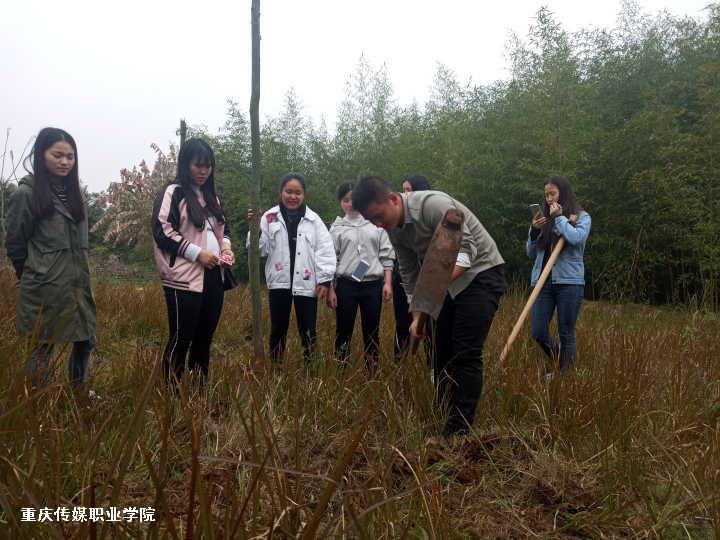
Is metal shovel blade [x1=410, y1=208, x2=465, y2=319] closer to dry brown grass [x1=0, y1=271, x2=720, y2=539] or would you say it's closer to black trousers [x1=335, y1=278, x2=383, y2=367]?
dry brown grass [x1=0, y1=271, x2=720, y2=539]

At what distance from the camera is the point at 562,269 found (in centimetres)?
405

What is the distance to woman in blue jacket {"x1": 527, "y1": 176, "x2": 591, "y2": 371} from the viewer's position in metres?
4.00

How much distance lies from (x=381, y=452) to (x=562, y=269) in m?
2.79

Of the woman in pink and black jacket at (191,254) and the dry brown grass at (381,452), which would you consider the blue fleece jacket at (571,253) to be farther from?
the woman in pink and black jacket at (191,254)

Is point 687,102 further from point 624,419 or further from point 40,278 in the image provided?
point 40,278

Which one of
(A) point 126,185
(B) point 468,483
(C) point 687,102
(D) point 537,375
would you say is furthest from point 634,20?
(A) point 126,185

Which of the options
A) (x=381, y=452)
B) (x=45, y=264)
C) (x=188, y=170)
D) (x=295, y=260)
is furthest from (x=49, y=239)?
(x=381, y=452)

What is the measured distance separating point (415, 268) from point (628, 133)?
8986 mm

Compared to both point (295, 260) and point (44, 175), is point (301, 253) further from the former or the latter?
point (44, 175)

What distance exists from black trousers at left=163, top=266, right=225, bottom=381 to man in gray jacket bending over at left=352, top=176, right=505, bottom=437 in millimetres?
1220

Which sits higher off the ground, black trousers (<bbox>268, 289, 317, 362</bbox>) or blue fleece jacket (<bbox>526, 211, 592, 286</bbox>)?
blue fleece jacket (<bbox>526, 211, 592, 286</bbox>)

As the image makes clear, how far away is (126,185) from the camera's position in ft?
98.4

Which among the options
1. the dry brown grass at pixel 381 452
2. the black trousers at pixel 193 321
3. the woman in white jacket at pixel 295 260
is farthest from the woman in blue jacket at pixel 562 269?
the black trousers at pixel 193 321

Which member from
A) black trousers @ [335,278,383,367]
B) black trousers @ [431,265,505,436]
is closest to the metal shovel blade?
black trousers @ [431,265,505,436]
